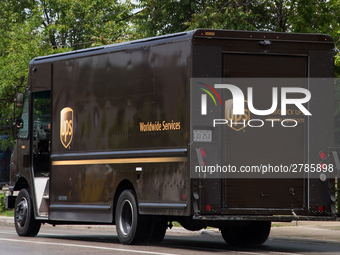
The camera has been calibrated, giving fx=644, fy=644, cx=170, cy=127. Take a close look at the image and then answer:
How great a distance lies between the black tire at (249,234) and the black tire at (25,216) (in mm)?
4166

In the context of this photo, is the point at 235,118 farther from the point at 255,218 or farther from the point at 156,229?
the point at 156,229

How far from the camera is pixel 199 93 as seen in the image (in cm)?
1009

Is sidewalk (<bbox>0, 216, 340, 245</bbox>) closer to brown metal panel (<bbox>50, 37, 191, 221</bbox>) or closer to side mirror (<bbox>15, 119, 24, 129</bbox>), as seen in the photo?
brown metal panel (<bbox>50, 37, 191, 221</bbox>)

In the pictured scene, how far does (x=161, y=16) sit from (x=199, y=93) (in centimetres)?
1262

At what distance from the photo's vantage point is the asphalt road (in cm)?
1052

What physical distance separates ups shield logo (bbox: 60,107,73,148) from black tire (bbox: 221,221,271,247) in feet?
11.6

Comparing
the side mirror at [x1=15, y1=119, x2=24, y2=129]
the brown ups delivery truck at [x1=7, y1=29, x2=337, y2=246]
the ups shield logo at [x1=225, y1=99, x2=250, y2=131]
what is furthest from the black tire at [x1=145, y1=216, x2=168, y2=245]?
the side mirror at [x1=15, y1=119, x2=24, y2=129]

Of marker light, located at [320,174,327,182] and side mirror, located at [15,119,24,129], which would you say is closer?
marker light, located at [320,174,327,182]

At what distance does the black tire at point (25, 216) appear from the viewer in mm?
13766

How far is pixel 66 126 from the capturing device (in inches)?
506

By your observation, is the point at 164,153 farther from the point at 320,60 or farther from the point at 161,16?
the point at 161,16

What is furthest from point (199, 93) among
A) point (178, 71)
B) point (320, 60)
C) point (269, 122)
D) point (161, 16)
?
point (161, 16)

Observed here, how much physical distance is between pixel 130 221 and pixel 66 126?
8.64 ft

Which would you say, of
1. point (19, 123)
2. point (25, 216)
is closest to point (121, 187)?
point (25, 216)
